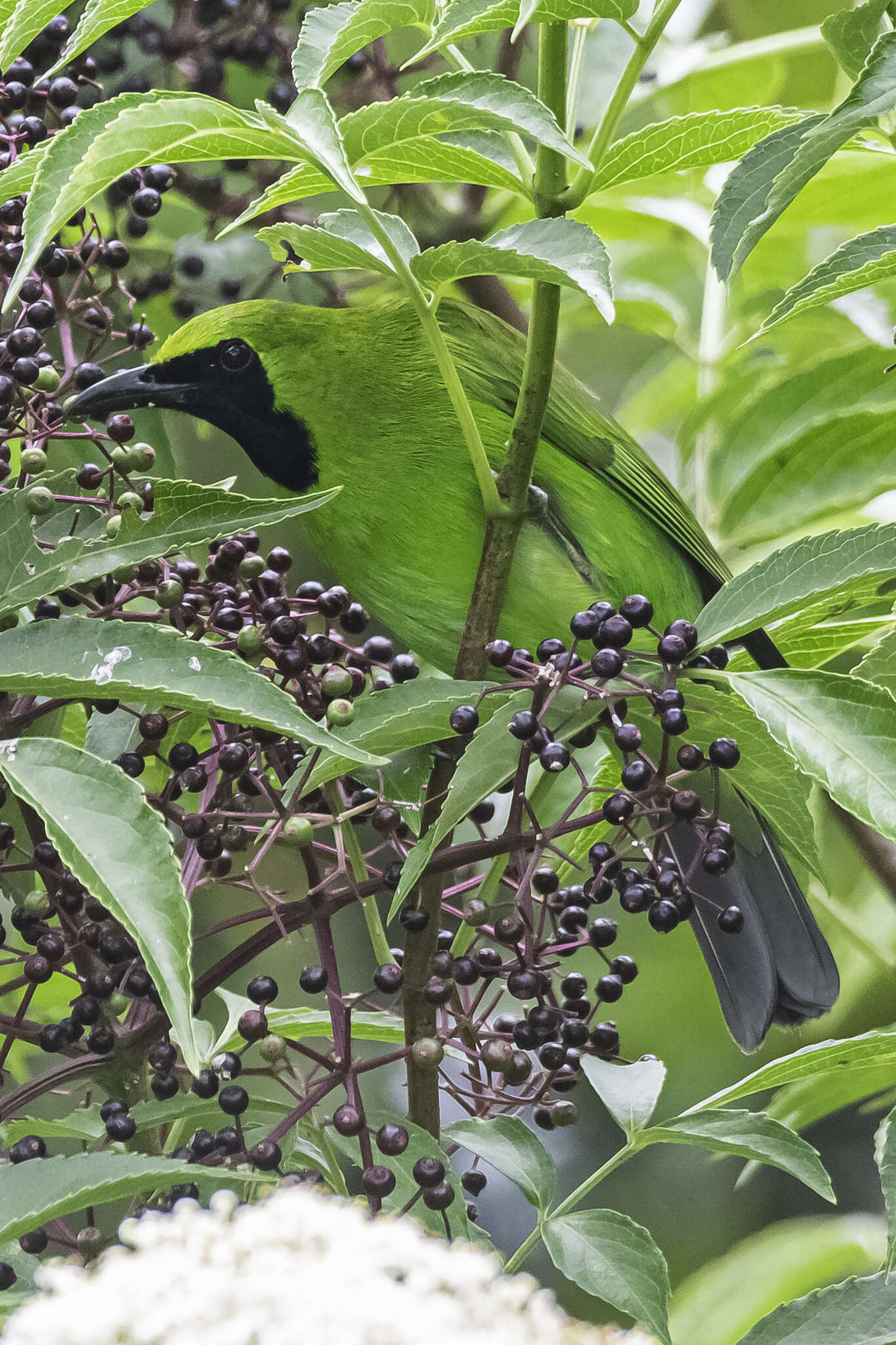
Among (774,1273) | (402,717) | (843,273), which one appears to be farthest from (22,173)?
(774,1273)

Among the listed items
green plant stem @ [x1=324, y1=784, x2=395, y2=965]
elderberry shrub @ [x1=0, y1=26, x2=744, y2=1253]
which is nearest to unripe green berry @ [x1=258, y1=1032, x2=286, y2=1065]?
elderberry shrub @ [x1=0, y1=26, x2=744, y2=1253]

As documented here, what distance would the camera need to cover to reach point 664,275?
2.06 meters

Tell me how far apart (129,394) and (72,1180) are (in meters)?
0.81

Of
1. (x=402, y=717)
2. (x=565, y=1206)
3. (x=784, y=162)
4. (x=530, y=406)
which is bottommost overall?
(x=565, y=1206)

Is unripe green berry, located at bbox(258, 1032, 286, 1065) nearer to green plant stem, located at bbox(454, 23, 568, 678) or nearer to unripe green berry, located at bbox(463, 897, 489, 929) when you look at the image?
unripe green berry, located at bbox(463, 897, 489, 929)

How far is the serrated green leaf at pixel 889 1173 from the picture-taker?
813mm

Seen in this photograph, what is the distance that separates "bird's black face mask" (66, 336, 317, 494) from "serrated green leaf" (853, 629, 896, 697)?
2.57 ft

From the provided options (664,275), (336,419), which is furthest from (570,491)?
(664,275)

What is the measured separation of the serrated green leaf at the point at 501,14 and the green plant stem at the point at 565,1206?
0.81 metres

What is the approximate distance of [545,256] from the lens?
0.80 meters

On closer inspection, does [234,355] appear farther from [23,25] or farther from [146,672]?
[146,672]

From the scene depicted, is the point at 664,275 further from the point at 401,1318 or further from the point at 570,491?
the point at 401,1318

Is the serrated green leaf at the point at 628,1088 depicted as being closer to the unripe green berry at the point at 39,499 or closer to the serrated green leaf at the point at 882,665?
the serrated green leaf at the point at 882,665

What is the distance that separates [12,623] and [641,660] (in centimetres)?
46
